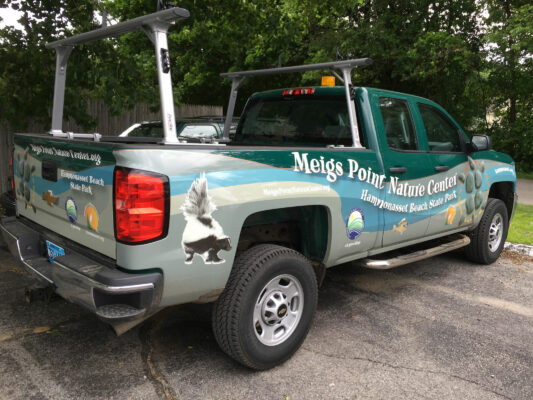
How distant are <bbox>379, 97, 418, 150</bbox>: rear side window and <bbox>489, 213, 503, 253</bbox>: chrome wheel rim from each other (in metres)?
2.15

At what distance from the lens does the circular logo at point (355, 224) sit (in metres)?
3.62

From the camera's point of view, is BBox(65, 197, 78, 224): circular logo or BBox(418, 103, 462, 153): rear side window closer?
BBox(65, 197, 78, 224): circular logo

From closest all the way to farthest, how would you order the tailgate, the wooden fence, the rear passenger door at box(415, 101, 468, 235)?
the tailgate → the rear passenger door at box(415, 101, 468, 235) → the wooden fence

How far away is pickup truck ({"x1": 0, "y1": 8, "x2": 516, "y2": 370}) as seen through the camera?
8.36 feet

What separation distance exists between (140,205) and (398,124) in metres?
2.65

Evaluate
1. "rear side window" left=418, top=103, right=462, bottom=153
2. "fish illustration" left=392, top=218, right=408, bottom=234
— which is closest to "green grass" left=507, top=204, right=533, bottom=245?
"rear side window" left=418, top=103, right=462, bottom=153

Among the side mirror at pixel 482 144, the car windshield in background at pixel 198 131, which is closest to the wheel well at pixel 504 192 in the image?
the side mirror at pixel 482 144

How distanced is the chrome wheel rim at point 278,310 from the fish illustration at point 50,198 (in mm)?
1494

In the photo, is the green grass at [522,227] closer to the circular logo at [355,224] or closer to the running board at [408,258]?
the running board at [408,258]

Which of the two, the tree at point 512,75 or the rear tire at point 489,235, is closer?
A: the rear tire at point 489,235

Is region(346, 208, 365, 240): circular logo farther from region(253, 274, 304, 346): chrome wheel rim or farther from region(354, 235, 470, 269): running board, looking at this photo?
region(253, 274, 304, 346): chrome wheel rim

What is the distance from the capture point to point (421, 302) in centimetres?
453

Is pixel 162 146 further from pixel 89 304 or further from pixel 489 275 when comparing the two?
pixel 489 275

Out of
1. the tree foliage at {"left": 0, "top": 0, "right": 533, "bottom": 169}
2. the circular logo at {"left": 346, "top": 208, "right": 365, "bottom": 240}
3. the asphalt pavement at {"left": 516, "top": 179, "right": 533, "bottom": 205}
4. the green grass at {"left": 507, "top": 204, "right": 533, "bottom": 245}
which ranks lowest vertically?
the green grass at {"left": 507, "top": 204, "right": 533, "bottom": 245}
